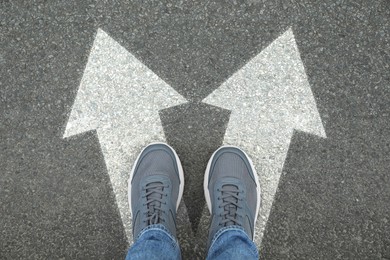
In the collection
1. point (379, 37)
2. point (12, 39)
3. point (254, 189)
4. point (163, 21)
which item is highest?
point (379, 37)

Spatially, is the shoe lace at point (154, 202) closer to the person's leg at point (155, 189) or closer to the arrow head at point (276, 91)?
the person's leg at point (155, 189)

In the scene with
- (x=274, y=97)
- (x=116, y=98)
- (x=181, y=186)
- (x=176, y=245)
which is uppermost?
(x=274, y=97)

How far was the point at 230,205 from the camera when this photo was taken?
1.89 meters

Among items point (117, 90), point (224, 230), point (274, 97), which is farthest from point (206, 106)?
point (224, 230)

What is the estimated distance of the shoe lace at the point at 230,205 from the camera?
1851mm

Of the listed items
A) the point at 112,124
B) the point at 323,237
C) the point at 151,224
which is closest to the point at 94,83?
the point at 112,124

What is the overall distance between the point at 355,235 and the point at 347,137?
468 millimetres

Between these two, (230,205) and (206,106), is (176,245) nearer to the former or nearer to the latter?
(230,205)

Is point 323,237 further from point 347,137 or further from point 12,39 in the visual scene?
point 12,39

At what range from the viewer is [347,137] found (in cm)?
191

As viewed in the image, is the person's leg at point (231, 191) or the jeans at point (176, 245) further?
the person's leg at point (231, 191)

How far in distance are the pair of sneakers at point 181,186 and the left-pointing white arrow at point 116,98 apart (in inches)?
5.3

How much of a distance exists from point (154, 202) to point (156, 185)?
79 millimetres

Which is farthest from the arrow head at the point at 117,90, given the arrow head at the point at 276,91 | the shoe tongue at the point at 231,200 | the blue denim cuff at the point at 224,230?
the blue denim cuff at the point at 224,230
